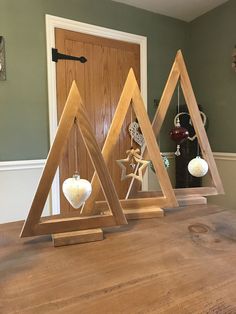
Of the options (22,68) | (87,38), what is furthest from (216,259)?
(87,38)

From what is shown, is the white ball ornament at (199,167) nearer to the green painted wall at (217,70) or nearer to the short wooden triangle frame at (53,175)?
the short wooden triangle frame at (53,175)

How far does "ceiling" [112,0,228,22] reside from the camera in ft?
7.43

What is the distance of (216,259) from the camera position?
577 mm

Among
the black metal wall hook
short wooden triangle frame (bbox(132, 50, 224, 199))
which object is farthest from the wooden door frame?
short wooden triangle frame (bbox(132, 50, 224, 199))

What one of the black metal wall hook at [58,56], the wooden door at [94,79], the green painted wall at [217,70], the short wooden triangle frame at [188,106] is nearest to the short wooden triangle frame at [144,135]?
the short wooden triangle frame at [188,106]

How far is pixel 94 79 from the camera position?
7.17ft

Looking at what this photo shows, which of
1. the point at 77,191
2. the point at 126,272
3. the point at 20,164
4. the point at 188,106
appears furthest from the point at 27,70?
the point at 126,272

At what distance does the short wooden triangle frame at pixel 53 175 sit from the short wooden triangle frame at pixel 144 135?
0.07m

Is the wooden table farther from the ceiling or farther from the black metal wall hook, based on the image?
the ceiling

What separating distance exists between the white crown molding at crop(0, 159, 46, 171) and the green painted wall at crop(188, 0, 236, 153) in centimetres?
161

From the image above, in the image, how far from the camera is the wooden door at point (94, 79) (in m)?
2.06

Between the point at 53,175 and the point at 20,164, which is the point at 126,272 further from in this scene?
the point at 20,164

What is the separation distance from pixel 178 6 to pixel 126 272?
8.21 feet

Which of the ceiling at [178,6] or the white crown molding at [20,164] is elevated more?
the ceiling at [178,6]
